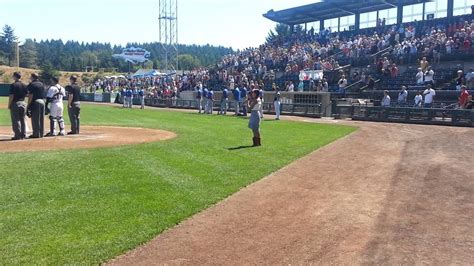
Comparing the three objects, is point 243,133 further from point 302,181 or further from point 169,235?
point 169,235

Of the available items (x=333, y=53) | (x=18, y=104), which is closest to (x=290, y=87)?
(x=333, y=53)

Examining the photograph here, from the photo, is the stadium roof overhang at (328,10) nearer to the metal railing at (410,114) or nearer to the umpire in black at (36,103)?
the metal railing at (410,114)

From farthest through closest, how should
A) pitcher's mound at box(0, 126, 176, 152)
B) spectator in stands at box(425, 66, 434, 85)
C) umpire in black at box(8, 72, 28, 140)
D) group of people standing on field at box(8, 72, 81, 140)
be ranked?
spectator in stands at box(425, 66, 434, 85), group of people standing on field at box(8, 72, 81, 140), umpire in black at box(8, 72, 28, 140), pitcher's mound at box(0, 126, 176, 152)

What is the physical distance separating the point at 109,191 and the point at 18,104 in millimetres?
8347

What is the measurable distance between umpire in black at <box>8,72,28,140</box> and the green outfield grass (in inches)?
138

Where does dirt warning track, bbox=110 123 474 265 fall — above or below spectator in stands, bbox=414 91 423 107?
below

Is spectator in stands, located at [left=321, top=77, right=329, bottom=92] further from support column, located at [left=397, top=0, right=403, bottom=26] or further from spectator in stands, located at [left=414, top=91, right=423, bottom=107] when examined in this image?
support column, located at [left=397, top=0, right=403, bottom=26]

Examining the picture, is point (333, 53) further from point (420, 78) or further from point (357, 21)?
point (420, 78)

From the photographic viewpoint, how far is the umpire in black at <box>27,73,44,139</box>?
14906 millimetres

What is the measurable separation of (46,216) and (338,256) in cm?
398

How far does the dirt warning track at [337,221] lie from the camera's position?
5.36 meters

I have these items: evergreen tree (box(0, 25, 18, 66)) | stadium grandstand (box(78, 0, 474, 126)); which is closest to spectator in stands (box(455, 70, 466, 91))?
stadium grandstand (box(78, 0, 474, 126))

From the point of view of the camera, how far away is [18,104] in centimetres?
1459

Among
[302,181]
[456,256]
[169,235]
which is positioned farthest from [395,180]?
[169,235]
